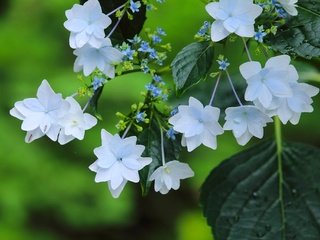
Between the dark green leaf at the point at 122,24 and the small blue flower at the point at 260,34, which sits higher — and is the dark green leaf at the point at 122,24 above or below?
above

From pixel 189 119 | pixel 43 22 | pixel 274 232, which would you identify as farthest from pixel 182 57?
pixel 43 22

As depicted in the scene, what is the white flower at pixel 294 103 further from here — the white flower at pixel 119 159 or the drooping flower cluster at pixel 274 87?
the white flower at pixel 119 159

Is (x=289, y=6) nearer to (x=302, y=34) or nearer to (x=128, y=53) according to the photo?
(x=302, y=34)

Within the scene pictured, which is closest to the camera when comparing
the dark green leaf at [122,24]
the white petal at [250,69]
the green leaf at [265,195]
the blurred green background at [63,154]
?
the white petal at [250,69]

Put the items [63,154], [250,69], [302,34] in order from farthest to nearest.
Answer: [63,154] → [302,34] → [250,69]

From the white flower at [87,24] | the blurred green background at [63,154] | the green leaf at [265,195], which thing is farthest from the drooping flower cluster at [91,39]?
the blurred green background at [63,154]

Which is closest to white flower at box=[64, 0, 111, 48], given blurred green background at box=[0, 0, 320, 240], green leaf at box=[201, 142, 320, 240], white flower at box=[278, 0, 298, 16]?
white flower at box=[278, 0, 298, 16]

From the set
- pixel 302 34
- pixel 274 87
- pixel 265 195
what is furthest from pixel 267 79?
pixel 265 195
